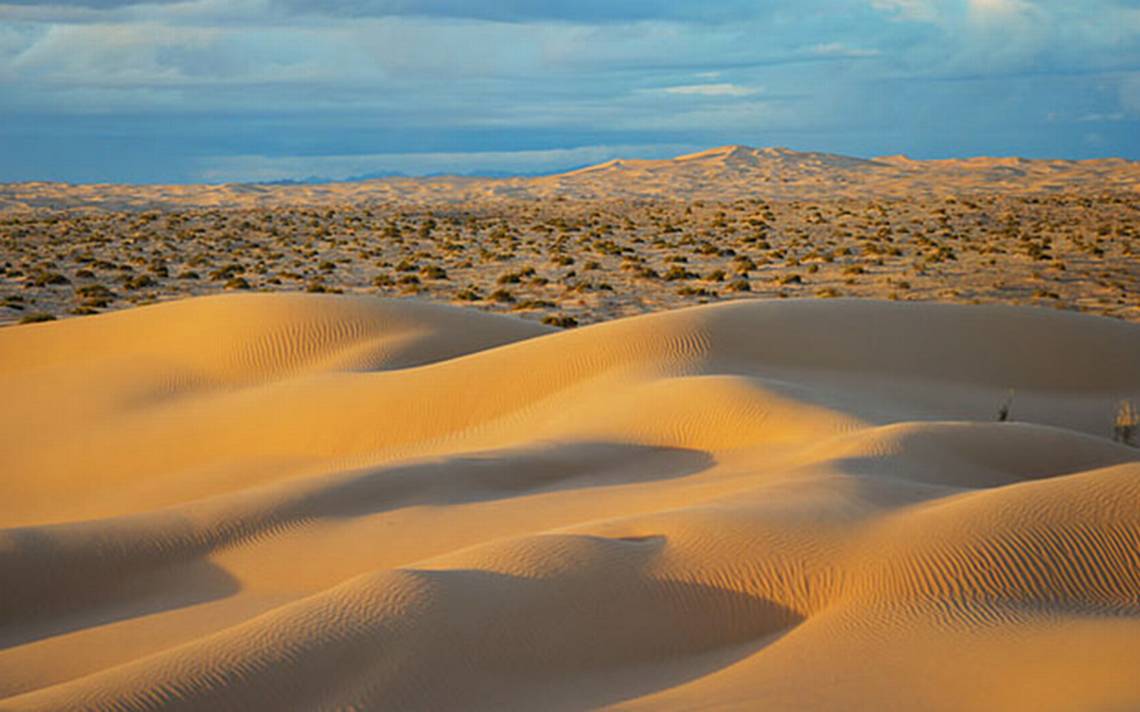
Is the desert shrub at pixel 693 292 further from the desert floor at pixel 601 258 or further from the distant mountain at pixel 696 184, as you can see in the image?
the distant mountain at pixel 696 184

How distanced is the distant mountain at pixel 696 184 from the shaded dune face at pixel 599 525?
186ft

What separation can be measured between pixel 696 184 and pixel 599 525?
85297 mm

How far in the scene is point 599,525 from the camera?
6047mm

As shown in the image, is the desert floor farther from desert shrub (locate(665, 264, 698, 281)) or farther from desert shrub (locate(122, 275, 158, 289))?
desert shrub (locate(665, 264, 698, 281))

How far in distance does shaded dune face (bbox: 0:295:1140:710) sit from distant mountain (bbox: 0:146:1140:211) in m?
56.6

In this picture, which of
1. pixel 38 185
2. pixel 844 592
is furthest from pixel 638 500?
pixel 38 185

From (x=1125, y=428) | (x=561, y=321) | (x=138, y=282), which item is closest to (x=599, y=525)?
(x=1125, y=428)

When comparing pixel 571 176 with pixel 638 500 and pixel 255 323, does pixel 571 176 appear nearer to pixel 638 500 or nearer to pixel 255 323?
pixel 255 323

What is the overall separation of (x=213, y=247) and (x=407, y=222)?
37.2 ft

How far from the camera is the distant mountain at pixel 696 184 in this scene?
73.6 meters

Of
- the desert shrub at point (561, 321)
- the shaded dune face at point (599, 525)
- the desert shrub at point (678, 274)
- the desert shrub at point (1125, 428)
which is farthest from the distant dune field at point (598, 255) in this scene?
the desert shrub at point (1125, 428)

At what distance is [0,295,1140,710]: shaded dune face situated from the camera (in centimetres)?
448

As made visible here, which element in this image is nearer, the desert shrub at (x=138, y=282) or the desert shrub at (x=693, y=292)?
the desert shrub at (x=693, y=292)

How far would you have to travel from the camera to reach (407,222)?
1779 inches
